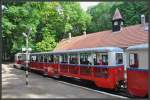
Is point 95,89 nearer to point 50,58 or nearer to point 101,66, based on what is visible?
point 101,66

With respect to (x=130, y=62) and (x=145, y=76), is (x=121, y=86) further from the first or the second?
(x=145, y=76)

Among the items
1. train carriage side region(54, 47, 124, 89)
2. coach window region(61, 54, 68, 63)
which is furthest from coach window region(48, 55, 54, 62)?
train carriage side region(54, 47, 124, 89)

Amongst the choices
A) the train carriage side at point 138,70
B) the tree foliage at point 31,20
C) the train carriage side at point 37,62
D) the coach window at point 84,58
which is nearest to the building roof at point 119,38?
the tree foliage at point 31,20

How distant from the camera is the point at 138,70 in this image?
14.6 metres

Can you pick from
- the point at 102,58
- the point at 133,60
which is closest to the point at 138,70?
the point at 133,60

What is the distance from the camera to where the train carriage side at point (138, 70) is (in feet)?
46.4

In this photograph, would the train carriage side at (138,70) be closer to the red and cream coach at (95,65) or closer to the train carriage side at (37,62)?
the red and cream coach at (95,65)

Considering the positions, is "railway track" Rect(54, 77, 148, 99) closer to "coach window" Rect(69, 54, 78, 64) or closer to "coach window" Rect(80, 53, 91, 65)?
"coach window" Rect(80, 53, 91, 65)

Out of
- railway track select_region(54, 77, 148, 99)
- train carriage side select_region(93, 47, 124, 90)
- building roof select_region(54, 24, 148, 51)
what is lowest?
railway track select_region(54, 77, 148, 99)

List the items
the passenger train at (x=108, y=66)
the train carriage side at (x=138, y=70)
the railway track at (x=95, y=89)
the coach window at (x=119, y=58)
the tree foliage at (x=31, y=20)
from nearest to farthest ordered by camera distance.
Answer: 1. the train carriage side at (x=138, y=70)
2. the passenger train at (x=108, y=66)
3. the railway track at (x=95, y=89)
4. the coach window at (x=119, y=58)
5. the tree foliage at (x=31, y=20)

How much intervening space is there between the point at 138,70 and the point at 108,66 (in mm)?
3122

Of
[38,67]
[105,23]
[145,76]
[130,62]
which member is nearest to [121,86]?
[130,62]

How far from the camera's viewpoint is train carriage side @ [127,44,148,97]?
14138 millimetres

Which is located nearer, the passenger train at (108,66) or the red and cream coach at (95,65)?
the passenger train at (108,66)
